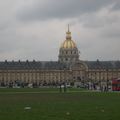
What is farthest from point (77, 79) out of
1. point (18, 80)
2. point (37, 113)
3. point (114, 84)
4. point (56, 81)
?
point (37, 113)

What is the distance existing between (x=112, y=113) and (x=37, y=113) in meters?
3.40

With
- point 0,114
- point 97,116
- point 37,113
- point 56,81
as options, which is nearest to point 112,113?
point 97,116

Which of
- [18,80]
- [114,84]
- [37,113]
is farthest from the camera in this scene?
[18,80]

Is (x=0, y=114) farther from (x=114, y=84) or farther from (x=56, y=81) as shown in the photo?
(x=56, y=81)

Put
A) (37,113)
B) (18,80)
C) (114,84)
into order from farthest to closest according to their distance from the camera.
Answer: (18,80), (114,84), (37,113)

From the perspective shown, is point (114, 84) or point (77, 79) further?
point (77, 79)

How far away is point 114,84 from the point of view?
261 feet

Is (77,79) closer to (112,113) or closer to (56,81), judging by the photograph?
(56,81)

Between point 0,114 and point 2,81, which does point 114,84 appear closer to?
point 0,114

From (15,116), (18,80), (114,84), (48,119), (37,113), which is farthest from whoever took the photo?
(18,80)

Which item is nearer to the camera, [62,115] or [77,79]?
[62,115]

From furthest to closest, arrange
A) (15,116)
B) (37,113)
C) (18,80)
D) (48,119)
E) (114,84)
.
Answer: (18,80) → (114,84) → (37,113) → (15,116) → (48,119)

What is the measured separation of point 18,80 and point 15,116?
584 feet

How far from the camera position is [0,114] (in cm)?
2314
